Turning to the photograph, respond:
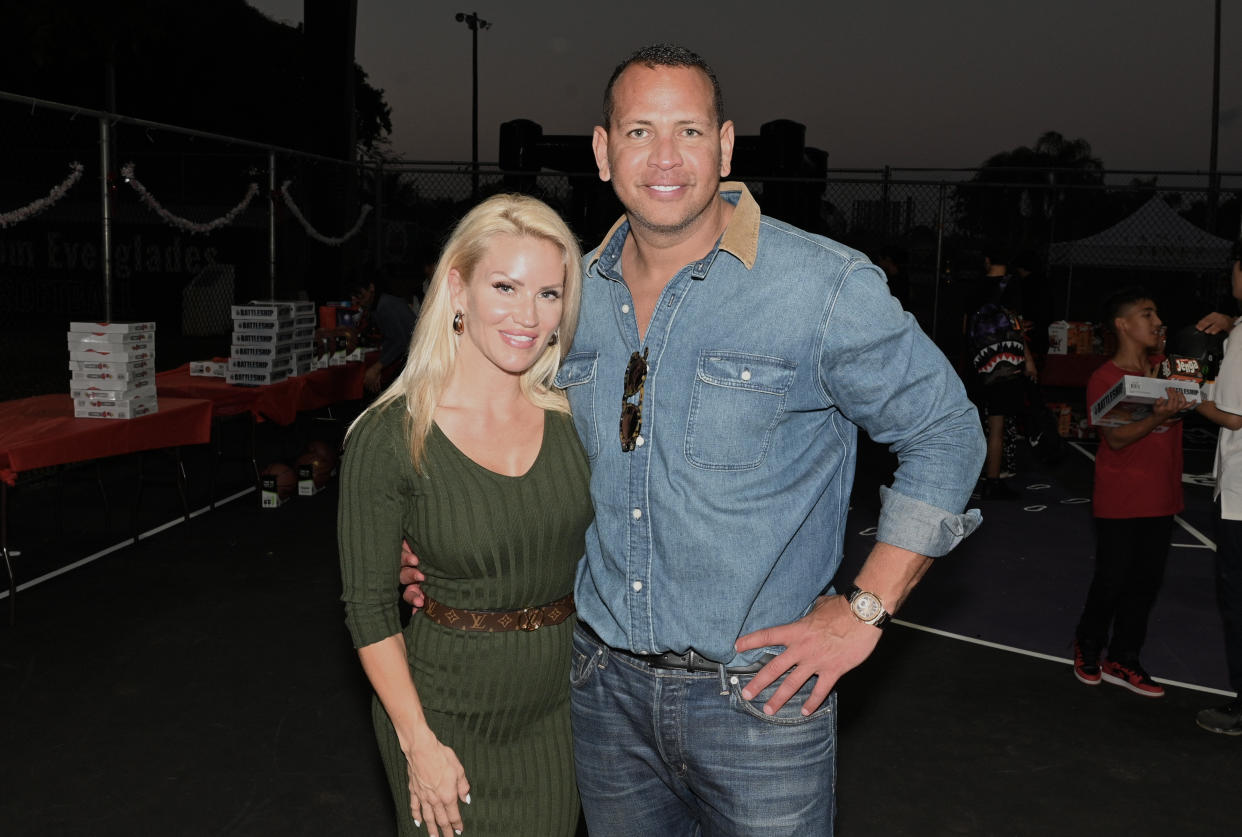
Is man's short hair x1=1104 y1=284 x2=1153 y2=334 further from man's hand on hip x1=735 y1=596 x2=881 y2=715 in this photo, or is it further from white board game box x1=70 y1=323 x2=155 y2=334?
white board game box x1=70 y1=323 x2=155 y2=334

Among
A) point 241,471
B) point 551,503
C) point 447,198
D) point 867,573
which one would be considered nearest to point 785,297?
point 867,573

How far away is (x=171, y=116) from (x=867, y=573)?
33.3 m

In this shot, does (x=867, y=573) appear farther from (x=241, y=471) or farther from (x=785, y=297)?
(x=241, y=471)

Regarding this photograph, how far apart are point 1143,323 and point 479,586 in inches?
180

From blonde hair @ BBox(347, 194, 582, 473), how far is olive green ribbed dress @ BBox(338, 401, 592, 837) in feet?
0.13

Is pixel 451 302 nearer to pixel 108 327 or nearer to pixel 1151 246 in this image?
pixel 108 327

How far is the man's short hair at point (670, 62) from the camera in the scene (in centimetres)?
222

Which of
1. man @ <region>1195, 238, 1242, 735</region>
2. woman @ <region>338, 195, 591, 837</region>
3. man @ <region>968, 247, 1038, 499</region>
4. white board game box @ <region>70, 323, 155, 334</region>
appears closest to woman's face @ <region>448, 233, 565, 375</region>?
woman @ <region>338, 195, 591, 837</region>

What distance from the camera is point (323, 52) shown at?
600 inches

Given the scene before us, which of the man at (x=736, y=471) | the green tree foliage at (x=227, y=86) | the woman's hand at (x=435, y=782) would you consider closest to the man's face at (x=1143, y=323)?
the man at (x=736, y=471)

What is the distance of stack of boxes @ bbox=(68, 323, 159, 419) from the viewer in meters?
6.97

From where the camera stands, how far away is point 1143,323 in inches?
221

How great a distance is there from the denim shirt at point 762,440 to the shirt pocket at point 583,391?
0.06m

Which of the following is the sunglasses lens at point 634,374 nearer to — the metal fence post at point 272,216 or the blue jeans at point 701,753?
the blue jeans at point 701,753
